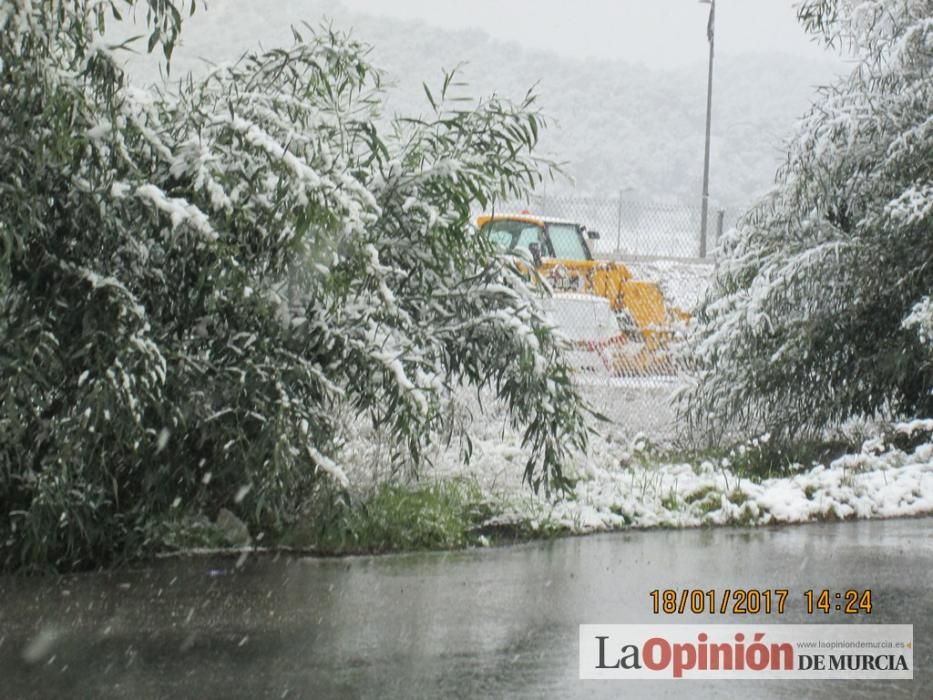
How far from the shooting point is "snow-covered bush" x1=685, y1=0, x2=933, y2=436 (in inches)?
381

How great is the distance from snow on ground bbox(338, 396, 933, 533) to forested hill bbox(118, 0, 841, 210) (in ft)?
206

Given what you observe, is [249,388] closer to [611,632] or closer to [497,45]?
[611,632]

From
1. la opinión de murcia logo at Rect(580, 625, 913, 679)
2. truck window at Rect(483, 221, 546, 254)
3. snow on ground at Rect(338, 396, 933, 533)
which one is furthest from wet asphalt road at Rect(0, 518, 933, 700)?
truck window at Rect(483, 221, 546, 254)

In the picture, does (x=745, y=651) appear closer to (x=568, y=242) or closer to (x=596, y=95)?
(x=568, y=242)

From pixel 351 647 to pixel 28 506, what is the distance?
2137 mm

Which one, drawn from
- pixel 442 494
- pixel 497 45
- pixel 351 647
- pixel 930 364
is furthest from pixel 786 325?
pixel 497 45

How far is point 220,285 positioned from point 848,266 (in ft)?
18.6

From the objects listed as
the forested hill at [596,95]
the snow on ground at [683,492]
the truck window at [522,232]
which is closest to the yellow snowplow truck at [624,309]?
the truck window at [522,232]

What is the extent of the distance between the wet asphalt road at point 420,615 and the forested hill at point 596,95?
65032 millimetres

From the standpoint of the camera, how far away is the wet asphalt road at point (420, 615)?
4.62 meters

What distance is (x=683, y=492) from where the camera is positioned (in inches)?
328

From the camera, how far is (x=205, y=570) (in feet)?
21.1

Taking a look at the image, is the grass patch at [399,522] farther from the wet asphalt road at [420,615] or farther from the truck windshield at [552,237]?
the truck windshield at [552,237]

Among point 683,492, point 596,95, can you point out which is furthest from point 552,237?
point 596,95
